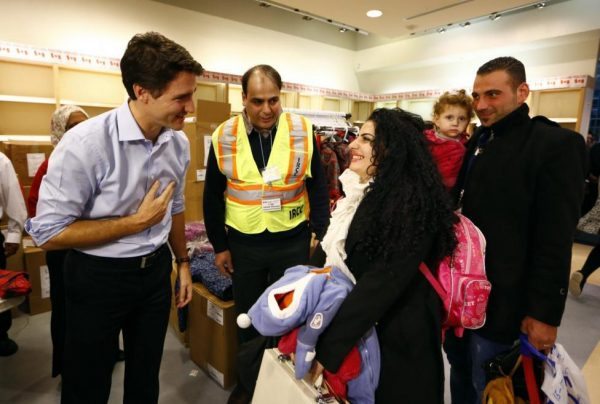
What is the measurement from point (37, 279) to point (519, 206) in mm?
3670

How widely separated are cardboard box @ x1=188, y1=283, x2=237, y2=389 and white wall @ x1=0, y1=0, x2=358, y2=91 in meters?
4.61

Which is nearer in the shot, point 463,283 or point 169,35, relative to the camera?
point 463,283

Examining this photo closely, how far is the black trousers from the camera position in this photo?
50.5 inches

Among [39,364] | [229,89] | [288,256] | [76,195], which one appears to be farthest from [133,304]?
[229,89]

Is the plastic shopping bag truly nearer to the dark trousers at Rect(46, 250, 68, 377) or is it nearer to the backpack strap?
the backpack strap

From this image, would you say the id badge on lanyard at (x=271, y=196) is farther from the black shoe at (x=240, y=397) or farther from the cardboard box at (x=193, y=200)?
the cardboard box at (x=193, y=200)

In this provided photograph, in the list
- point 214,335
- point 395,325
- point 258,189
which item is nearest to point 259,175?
point 258,189

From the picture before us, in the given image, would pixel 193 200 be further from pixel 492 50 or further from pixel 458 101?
pixel 492 50

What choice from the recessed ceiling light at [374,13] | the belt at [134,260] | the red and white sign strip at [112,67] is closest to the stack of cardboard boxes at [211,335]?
the belt at [134,260]

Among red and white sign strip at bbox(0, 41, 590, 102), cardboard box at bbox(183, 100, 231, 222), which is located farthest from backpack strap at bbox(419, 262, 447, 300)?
red and white sign strip at bbox(0, 41, 590, 102)

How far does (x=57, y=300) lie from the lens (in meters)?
2.20

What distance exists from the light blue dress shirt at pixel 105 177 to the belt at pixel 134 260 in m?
0.02

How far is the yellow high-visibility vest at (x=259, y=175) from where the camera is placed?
73.5 inches

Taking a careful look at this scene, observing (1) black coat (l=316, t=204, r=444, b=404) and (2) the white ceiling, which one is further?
(2) the white ceiling
